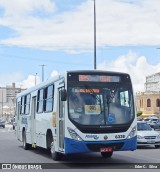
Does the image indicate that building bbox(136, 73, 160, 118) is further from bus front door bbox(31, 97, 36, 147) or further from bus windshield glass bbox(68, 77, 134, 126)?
bus windshield glass bbox(68, 77, 134, 126)

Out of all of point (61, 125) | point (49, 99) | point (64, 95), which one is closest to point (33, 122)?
point (49, 99)

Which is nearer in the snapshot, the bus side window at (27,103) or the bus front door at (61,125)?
the bus front door at (61,125)

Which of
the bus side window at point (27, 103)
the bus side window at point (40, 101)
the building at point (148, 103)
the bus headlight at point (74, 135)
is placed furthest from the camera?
the building at point (148, 103)

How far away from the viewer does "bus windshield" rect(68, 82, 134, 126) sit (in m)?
15.4

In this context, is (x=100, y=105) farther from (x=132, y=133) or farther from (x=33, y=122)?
(x=33, y=122)

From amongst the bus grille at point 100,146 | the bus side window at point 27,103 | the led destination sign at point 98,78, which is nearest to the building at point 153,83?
the bus side window at point 27,103

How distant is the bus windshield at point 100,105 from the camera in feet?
50.5

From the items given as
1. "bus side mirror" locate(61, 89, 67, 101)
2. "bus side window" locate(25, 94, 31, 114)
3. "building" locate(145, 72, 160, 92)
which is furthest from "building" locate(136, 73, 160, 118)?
"bus side mirror" locate(61, 89, 67, 101)

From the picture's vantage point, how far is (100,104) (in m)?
15.6

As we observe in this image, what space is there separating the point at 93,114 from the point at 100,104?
42 centimetres

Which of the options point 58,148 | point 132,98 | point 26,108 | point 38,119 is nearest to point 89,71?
point 132,98

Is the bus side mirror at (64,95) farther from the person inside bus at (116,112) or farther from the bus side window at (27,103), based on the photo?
the bus side window at (27,103)

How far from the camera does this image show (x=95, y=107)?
610 inches

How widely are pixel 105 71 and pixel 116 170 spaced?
3.67 metres
